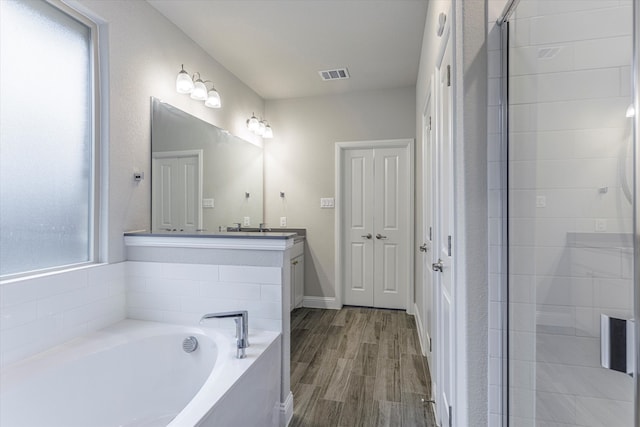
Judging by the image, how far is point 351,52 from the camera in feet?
9.55

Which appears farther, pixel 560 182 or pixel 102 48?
pixel 102 48

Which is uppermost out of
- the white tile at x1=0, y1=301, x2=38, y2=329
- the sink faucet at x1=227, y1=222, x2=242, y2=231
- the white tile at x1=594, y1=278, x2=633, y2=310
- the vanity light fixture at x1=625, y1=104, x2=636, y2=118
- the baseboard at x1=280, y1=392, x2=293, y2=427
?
the vanity light fixture at x1=625, y1=104, x2=636, y2=118

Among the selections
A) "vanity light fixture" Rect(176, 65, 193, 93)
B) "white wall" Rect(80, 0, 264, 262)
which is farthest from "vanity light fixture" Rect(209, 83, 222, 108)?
"vanity light fixture" Rect(176, 65, 193, 93)

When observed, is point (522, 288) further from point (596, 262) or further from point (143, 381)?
point (143, 381)

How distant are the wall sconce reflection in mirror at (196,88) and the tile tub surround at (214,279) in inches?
46.8

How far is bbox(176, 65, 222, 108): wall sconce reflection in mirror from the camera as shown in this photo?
93.9 inches

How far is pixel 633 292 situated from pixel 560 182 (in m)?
0.39

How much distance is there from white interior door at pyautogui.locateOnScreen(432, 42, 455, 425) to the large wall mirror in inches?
74.1

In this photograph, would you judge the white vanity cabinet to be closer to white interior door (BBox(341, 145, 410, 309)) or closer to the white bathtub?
white interior door (BBox(341, 145, 410, 309))

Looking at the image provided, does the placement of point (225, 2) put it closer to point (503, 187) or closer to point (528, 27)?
point (528, 27)

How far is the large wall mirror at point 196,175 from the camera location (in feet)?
7.48

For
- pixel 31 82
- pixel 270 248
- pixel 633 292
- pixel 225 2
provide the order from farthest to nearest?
pixel 225 2 → pixel 270 248 → pixel 31 82 → pixel 633 292

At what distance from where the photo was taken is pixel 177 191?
8.07ft

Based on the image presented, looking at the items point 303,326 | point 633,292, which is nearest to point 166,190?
point 303,326
